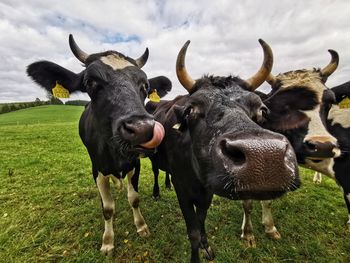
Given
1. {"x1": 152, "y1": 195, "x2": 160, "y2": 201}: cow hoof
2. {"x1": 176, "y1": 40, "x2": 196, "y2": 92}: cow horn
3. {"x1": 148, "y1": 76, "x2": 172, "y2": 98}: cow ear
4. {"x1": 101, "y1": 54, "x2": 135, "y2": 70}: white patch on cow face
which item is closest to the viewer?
{"x1": 176, "y1": 40, "x2": 196, "y2": 92}: cow horn

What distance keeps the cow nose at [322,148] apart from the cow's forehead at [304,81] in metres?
0.91

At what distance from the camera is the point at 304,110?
3.74m

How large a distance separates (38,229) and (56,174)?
316 cm

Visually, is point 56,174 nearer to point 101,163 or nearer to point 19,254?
point 19,254

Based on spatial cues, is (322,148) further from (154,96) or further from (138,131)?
(154,96)

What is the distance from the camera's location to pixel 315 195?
5793 millimetres

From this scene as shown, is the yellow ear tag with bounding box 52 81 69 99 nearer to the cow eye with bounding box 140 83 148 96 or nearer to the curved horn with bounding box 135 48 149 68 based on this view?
the cow eye with bounding box 140 83 148 96

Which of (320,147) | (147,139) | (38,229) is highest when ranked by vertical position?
(147,139)

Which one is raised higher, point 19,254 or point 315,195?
point 19,254

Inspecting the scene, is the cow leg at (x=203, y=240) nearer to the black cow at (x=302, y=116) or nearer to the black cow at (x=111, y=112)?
the black cow at (x=302, y=116)

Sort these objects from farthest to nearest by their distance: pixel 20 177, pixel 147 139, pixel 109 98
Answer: pixel 20 177
pixel 109 98
pixel 147 139

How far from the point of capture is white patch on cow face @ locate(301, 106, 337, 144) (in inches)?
128

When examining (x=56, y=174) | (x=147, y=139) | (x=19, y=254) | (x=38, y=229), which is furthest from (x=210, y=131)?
(x=56, y=174)

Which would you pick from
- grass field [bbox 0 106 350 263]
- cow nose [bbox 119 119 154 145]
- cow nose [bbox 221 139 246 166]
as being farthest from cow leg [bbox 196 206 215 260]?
cow nose [bbox 221 139 246 166]
